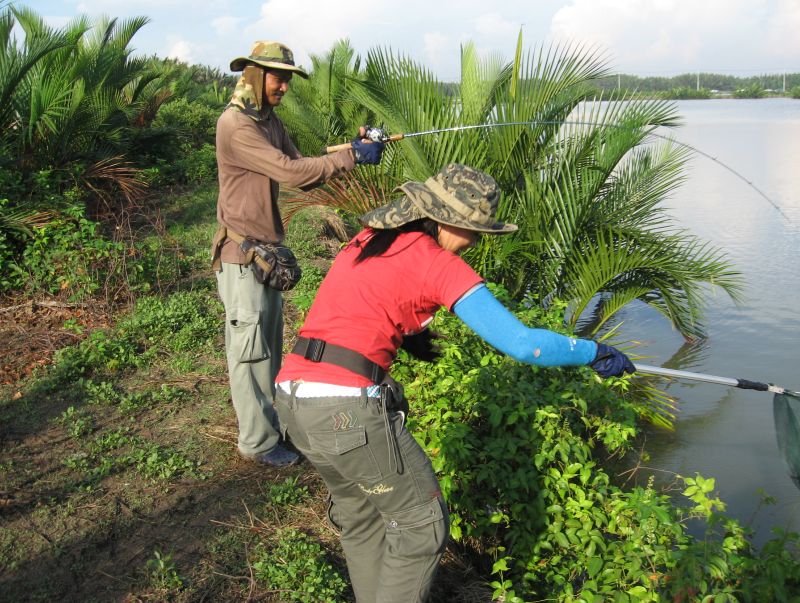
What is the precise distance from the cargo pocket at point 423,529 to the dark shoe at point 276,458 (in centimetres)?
163

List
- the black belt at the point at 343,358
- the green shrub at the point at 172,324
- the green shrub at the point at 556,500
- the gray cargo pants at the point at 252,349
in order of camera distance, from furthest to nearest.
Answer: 1. the green shrub at the point at 172,324
2. the gray cargo pants at the point at 252,349
3. the green shrub at the point at 556,500
4. the black belt at the point at 343,358

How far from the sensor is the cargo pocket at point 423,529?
2594mm

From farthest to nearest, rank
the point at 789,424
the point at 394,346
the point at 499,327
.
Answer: the point at 789,424, the point at 394,346, the point at 499,327

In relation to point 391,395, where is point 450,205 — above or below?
above

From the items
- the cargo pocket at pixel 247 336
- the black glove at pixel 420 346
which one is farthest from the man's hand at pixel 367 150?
the black glove at pixel 420 346

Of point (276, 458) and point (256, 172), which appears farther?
point (276, 458)

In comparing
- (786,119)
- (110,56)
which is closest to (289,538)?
(110,56)

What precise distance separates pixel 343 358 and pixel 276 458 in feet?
5.84

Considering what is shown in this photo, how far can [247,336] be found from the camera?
3.98m

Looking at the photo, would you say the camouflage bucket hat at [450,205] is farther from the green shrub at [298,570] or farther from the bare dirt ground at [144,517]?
the bare dirt ground at [144,517]

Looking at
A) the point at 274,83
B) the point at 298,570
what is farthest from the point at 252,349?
the point at 274,83

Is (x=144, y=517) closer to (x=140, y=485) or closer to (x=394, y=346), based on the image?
(x=140, y=485)

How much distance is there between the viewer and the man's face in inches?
154

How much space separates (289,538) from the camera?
3490mm
